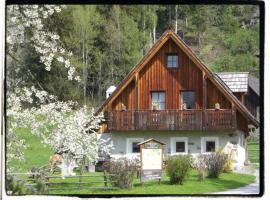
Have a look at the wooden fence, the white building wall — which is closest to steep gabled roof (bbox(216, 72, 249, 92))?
the white building wall

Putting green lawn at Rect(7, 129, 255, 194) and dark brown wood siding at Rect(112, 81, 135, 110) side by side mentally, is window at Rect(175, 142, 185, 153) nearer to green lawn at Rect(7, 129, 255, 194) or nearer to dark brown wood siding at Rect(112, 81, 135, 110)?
green lawn at Rect(7, 129, 255, 194)

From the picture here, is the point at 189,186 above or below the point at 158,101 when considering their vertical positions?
below

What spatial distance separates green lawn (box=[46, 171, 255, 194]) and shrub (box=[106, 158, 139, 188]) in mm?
60

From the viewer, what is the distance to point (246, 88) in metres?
7.49

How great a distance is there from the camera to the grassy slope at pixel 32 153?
24.9 ft

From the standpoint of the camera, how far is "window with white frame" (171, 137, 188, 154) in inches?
301

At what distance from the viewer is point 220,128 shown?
7633 millimetres

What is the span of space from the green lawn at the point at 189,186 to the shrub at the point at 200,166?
4 centimetres

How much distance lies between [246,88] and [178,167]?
2.74ft

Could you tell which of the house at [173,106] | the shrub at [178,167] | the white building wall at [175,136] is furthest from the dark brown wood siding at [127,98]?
the shrub at [178,167]

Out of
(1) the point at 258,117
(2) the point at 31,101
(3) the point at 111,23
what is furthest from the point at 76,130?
(1) the point at 258,117

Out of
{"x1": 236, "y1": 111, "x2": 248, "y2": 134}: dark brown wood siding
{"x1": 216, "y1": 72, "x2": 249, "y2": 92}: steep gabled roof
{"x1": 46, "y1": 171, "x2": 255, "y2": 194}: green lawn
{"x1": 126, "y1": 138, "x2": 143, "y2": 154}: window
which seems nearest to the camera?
{"x1": 46, "y1": 171, "x2": 255, "y2": 194}: green lawn

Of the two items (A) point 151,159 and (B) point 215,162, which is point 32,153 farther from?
(B) point 215,162

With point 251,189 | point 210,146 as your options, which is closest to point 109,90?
point 210,146
